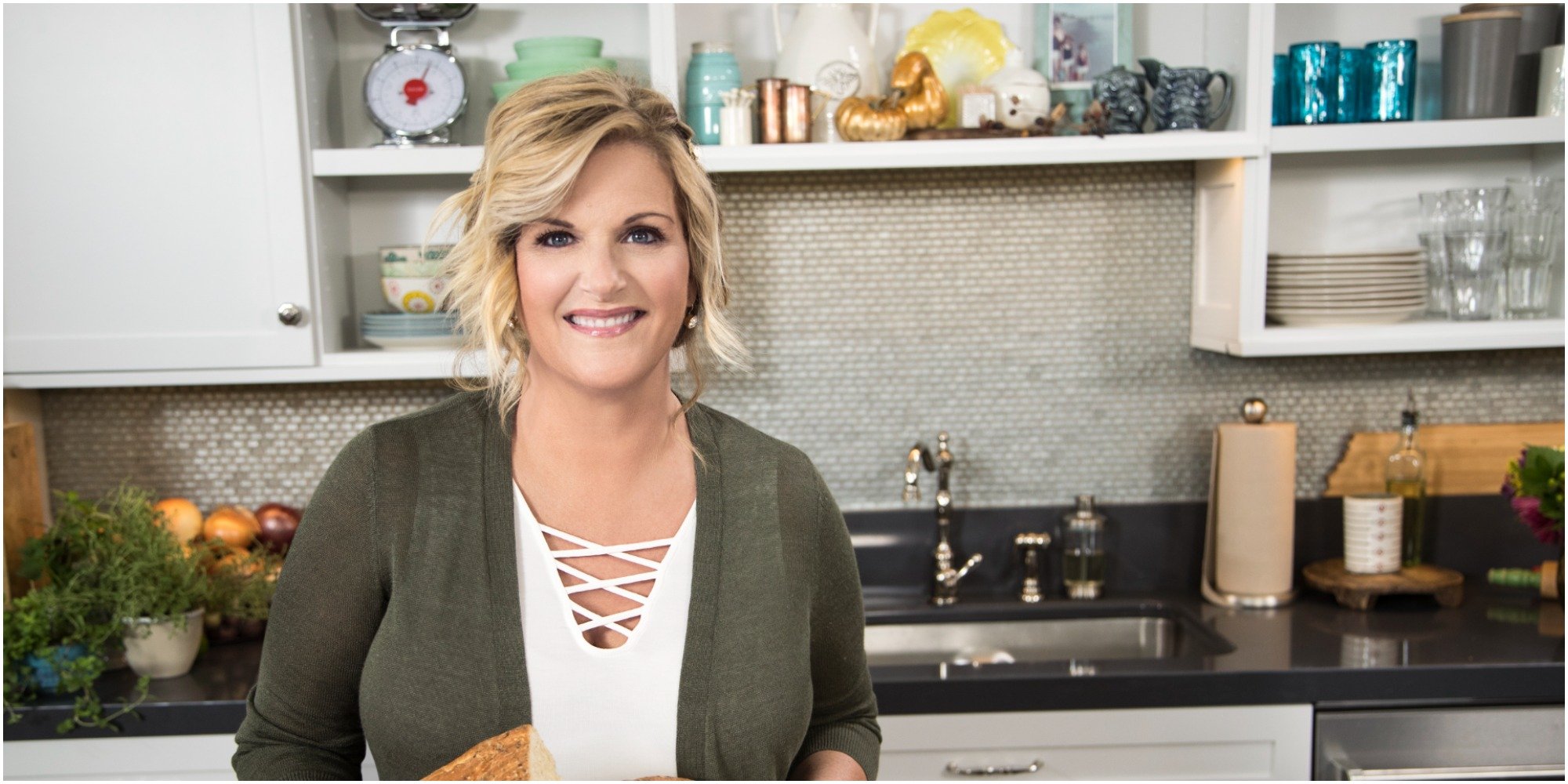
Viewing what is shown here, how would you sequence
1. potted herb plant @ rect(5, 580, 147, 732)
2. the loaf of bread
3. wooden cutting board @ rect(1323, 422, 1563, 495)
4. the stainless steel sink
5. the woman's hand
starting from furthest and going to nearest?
wooden cutting board @ rect(1323, 422, 1563, 495) → the stainless steel sink → potted herb plant @ rect(5, 580, 147, 732) → the woman's hand → the loaf of bread

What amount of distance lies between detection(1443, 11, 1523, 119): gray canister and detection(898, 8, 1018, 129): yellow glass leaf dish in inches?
32.3

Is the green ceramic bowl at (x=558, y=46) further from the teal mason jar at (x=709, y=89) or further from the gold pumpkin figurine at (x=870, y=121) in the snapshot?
the gold pumpkin figurine at (x=870, y=121)

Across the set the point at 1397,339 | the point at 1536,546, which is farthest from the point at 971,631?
the point at 1536,546

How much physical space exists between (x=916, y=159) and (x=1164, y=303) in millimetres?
710

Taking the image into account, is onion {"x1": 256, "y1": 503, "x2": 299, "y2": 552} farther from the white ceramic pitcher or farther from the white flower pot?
the white ceramic pitcher

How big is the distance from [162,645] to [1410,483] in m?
2.35

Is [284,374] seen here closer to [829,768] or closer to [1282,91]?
[829,768]

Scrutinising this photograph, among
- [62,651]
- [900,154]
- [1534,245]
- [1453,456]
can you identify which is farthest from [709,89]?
[1453,456]

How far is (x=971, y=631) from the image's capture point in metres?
2.48

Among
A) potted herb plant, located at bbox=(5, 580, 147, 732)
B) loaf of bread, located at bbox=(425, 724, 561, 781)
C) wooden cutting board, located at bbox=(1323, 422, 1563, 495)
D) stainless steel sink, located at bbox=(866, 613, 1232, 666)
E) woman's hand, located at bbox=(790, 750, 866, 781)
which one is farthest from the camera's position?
wooden cutting board, located at bbox=(1323, 422, 1563, 495)

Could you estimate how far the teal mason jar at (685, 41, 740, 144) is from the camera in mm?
2232

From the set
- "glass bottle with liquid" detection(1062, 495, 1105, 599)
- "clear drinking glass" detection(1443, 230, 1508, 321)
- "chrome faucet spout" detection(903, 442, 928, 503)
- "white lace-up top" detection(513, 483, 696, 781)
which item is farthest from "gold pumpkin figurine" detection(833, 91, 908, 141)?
"white lace-up top" detection(513, 483, 696, 781)

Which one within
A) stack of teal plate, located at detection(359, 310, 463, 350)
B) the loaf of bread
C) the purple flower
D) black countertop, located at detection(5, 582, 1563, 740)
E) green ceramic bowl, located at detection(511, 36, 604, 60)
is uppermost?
green ceramic bowl, located at detection(511, 36, 604, 60)

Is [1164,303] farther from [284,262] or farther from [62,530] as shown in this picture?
[62,530]
